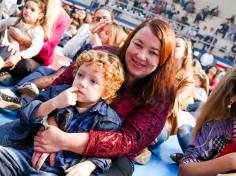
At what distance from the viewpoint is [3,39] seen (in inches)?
94.4

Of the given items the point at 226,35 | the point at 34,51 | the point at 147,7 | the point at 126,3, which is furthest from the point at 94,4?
the point at 34,51

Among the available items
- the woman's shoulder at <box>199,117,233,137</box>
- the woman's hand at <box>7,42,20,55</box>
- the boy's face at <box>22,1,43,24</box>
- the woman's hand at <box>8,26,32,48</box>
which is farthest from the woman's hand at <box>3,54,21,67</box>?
the woman's shoulder at <box>199,117,233,137</box>

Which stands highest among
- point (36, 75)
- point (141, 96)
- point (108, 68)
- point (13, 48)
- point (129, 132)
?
point (108, 68)

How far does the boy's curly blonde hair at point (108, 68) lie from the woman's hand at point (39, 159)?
28 cm

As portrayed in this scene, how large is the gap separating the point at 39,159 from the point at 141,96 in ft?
1.52

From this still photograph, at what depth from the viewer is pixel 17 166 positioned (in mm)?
1140

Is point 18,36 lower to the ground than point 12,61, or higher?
higher

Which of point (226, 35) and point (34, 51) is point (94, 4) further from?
point (34, 51)

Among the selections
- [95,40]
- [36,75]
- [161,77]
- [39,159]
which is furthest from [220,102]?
[36,75]

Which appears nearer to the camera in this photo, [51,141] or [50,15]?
[51,141]

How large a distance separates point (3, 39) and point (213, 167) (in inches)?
70.2

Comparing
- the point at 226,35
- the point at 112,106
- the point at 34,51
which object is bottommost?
the point at 226,35

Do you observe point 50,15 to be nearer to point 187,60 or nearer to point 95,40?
point 95,40

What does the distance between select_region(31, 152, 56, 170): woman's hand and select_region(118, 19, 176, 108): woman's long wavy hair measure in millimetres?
398
